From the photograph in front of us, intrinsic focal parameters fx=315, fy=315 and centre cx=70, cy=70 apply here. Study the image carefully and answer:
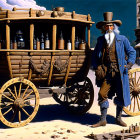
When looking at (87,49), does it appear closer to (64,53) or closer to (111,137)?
(64,53)

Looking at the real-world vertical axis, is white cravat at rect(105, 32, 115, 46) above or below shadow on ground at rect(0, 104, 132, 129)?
above

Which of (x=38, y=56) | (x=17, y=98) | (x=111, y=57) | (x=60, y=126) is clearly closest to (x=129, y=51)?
(x=111, y=57)

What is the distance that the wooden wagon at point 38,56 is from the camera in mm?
6242

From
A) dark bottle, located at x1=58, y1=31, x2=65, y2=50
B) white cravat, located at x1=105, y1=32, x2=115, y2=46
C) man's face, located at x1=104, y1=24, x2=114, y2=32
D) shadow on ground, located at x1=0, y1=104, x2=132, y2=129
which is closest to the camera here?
white cravat, located at x1=105, y1=32, x2=115, y2=46

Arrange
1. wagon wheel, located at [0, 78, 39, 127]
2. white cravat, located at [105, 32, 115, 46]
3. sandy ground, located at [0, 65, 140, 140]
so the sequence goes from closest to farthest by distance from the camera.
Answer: sandy ground, located at [0, 65, 140, 140]
wagon wheel, located at [0, 78, 39, 127]
white cravat, located at [105, 32, 115, 46]

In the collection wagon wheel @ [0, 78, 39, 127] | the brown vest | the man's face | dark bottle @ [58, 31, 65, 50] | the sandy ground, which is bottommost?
the sandy ground

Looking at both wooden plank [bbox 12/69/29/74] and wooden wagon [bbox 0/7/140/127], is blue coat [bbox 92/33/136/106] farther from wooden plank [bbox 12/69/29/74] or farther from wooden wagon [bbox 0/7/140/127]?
wooden plank [bbox 12/69/29/74]

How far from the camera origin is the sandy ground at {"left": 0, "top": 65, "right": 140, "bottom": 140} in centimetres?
578

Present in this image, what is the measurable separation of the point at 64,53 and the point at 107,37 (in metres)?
0.96

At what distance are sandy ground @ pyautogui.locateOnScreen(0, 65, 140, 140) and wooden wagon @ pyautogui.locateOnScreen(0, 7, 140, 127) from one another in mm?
215

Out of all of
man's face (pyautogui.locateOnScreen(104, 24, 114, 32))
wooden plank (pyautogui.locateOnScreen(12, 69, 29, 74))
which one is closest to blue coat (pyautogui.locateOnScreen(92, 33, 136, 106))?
man's face (pyautogui.locateOnScreen(104, 24, 114, 32))

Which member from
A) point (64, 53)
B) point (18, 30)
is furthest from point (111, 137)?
point (18, 30)

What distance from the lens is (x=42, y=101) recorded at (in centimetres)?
933

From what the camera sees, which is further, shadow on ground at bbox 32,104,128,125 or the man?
shadow on ground at bbox 32,104,128,125
